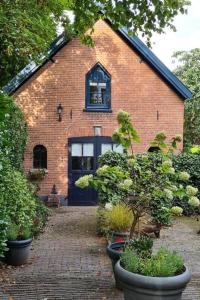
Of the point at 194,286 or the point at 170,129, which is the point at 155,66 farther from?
the point at 194,286

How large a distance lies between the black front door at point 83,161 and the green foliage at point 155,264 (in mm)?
10537

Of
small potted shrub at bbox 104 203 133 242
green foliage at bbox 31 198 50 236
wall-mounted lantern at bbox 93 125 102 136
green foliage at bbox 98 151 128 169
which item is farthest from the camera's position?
wall-mounted lantern at bbox 93 125 102 136

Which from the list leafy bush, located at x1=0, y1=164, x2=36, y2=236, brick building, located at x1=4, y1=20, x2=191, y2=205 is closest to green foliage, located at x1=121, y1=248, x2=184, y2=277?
leafy bush, located at x1=0, y1=164, x2=36, y2=236

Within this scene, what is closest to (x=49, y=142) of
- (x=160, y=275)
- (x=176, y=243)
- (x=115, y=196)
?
(x=115, y=196)

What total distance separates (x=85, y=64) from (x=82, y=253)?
29.9ft

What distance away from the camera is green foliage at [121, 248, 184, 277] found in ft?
17.4

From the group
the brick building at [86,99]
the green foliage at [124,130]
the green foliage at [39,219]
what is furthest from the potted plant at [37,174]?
the green foliage at [124,130]

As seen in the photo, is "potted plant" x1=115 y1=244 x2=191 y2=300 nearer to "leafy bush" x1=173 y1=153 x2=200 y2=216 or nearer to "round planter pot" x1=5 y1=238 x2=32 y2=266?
"round planter pot" x1=5 y1=238 x2=32 y2=266

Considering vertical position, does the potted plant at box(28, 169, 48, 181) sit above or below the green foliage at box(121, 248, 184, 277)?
above

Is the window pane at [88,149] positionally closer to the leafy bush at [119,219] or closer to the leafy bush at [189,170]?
the leafy bush at [189,170]

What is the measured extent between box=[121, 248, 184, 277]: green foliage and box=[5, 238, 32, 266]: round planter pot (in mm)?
2874

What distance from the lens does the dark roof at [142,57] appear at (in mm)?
15922

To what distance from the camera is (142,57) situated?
16.5 m

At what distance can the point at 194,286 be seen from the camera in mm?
7121
